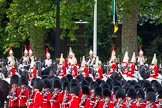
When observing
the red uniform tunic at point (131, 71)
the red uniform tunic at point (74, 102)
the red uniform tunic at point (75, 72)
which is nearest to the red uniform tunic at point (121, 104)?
the red uniform tunic at point (74, 102)

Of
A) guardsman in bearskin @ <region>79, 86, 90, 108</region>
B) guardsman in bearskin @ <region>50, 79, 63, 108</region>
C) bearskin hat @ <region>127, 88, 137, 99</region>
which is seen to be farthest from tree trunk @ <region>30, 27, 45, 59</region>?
bearskin hat @ <region>127, 88, 137, 99</region>

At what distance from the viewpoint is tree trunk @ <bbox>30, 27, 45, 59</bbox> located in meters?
41.9

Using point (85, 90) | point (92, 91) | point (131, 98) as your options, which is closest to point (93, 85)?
point (92, 91)

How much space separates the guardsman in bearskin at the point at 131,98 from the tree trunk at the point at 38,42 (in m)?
22.1

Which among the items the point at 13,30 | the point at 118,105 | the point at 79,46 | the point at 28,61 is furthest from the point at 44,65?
the point at 79,46

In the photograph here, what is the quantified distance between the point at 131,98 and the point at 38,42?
959 inches

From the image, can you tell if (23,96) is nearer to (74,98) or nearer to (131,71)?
(74,98)

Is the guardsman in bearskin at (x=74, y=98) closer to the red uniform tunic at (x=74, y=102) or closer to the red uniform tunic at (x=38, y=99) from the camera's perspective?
the red uniform tunic at (x=74, y=102)

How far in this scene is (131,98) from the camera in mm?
18953

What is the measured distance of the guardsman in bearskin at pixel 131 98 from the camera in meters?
18.4

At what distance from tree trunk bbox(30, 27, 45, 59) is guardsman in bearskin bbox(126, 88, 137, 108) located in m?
22.1

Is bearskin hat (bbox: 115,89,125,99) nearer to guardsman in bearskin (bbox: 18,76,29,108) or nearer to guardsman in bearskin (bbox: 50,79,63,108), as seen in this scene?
guardsman in bearskin (bbox: 50,79,63,108)

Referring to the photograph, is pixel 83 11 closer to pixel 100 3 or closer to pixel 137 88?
pixel 100 3

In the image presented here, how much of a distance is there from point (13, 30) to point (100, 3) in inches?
207
